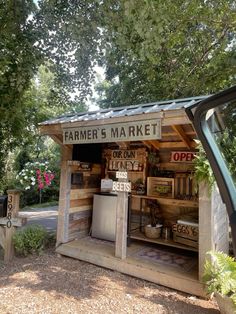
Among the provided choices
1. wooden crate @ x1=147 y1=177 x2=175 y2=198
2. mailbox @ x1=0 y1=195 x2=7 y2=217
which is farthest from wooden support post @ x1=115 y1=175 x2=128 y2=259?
mailbox @ x1=0 y1=195 x2=7 y2=217

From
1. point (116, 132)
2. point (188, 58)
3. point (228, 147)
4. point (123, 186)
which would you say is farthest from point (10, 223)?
point (188, 58)

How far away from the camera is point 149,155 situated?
5586 millimetres

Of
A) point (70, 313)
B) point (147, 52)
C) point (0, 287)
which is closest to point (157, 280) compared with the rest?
point (70, 313)

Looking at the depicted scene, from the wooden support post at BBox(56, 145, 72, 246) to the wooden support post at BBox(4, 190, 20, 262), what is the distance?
80 cm

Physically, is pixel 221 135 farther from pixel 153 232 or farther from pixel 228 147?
pixel 153 232

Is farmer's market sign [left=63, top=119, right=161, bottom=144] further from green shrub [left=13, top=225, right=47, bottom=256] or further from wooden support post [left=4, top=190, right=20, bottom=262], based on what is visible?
green shrub [left=13, top=225, right=47, bottom=256]

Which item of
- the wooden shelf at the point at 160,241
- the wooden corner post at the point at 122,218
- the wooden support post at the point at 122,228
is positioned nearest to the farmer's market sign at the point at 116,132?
the wooden corner post at the point at 122,218

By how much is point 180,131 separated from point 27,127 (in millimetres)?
7115

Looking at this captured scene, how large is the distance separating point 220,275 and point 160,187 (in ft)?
8.48

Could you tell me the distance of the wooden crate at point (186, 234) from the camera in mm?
4773

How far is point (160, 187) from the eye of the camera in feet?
18.2

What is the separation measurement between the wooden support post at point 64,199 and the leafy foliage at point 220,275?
108 inches

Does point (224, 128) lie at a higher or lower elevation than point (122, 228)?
higher

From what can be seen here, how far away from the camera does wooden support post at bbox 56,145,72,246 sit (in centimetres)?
508
